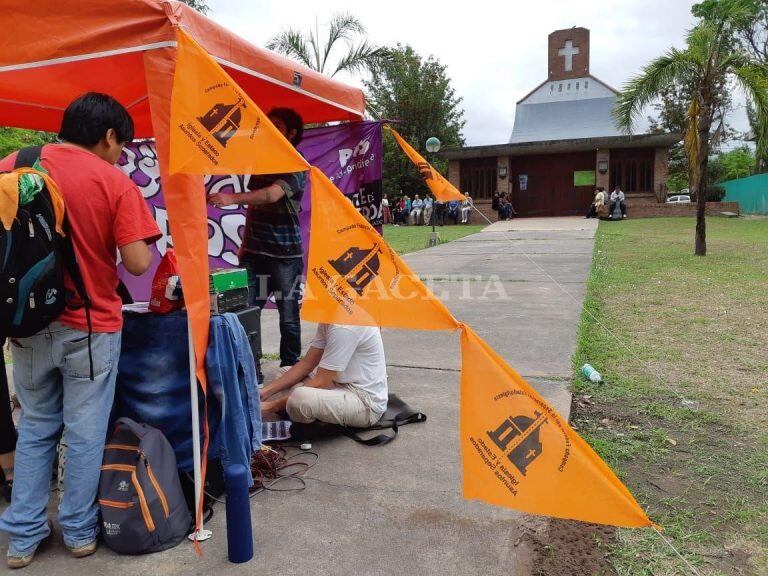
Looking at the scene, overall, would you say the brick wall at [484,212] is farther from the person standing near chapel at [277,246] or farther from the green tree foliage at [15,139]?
the person standing near chapel at [277,246]

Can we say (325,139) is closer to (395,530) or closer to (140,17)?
(140,17)

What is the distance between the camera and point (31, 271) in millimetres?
2166

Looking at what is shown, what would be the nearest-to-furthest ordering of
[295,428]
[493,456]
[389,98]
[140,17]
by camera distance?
[493,456], [140,17], [295,428], [389,98]

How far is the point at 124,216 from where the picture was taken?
239 centimetres

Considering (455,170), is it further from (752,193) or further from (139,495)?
(139,495)

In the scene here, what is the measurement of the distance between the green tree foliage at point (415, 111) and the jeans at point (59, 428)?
3162cm

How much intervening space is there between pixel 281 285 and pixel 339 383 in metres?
1.03

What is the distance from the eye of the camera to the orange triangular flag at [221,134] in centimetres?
241

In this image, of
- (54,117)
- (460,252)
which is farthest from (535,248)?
(54,117)

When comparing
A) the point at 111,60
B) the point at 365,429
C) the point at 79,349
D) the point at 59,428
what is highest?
the point at 111,60

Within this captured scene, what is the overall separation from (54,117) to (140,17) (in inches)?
109

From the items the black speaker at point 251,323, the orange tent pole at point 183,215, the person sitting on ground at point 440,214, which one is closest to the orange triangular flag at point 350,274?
the orange tent pole at point 183,215

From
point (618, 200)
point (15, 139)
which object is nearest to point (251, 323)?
point (15, 139)

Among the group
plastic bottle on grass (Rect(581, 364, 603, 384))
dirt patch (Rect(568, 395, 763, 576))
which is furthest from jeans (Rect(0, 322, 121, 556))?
plastic bottle on grass (Rect(581, 364, 603, 384))
